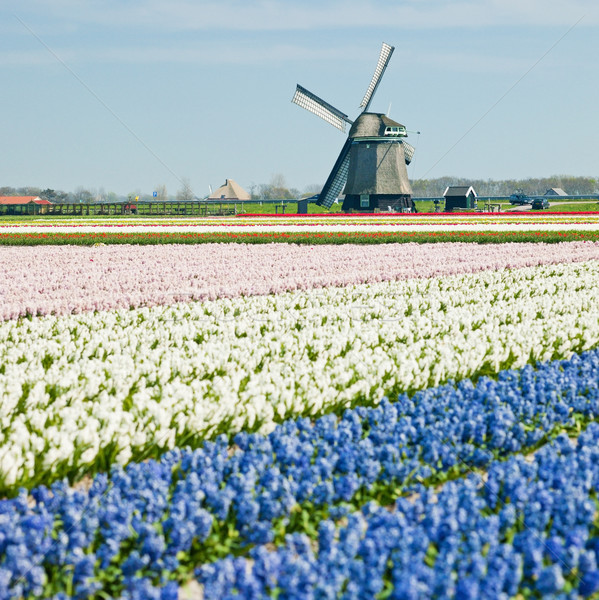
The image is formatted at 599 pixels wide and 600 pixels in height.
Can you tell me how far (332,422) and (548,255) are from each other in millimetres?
14142

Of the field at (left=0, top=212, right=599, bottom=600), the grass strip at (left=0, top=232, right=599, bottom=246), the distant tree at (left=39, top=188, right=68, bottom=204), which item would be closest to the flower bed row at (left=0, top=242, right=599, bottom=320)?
the grass strip at (left=0, top=232, right=599, bottom=246)

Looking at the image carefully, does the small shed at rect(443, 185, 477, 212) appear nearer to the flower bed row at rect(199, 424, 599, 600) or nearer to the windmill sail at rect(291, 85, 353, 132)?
the windmill sail at rect(291, 85, 353, 132)

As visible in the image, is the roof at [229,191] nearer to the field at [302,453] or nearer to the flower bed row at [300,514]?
the field at [302,453]

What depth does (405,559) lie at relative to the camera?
2.97m

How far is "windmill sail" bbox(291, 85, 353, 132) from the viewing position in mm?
47188

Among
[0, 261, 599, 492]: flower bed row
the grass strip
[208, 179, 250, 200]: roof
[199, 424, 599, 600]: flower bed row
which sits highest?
[208, 179, 250, 200]: roof

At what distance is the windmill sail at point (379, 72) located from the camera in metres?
49.1

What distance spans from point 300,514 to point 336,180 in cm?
4750

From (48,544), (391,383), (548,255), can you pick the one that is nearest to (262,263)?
(548,255)

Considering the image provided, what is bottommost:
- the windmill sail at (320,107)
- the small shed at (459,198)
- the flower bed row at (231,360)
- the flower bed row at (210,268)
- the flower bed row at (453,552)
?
the flower bed row at (453,552)

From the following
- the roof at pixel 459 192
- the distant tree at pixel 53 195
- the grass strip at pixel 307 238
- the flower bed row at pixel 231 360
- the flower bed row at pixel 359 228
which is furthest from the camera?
the distant tree at pixel 53 195

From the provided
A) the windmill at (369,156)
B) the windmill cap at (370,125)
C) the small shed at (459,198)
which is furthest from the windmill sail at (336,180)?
the small shed at (459,198)

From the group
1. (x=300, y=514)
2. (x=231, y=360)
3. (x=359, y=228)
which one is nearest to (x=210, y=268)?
(x=231, y=360)

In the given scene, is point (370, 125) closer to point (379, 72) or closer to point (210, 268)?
point (379, 72)
